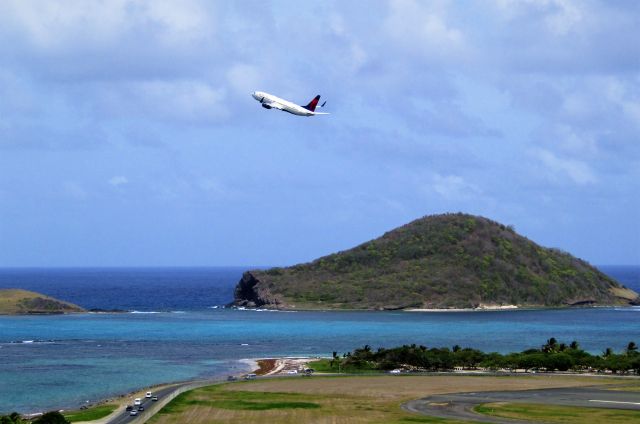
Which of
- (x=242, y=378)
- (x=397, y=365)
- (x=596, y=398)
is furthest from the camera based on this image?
(x=397, y=365)

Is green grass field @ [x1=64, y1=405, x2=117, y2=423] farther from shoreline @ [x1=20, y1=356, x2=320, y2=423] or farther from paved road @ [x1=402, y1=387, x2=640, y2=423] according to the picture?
paved road @ [x1=402, y1=387, x2=640, y2=423]

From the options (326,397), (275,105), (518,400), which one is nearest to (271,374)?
(326,397)

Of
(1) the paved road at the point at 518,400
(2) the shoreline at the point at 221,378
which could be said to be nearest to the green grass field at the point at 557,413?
(1) the paved road at the point at 518,400

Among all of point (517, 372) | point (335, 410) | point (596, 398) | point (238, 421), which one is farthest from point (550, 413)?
point (517, 372)

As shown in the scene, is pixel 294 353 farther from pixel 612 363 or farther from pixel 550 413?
pixel 550 413

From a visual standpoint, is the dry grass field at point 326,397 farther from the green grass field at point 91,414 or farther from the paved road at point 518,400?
the green grass field at point 91,414

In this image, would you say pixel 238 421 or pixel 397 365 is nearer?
pixel 238 421
